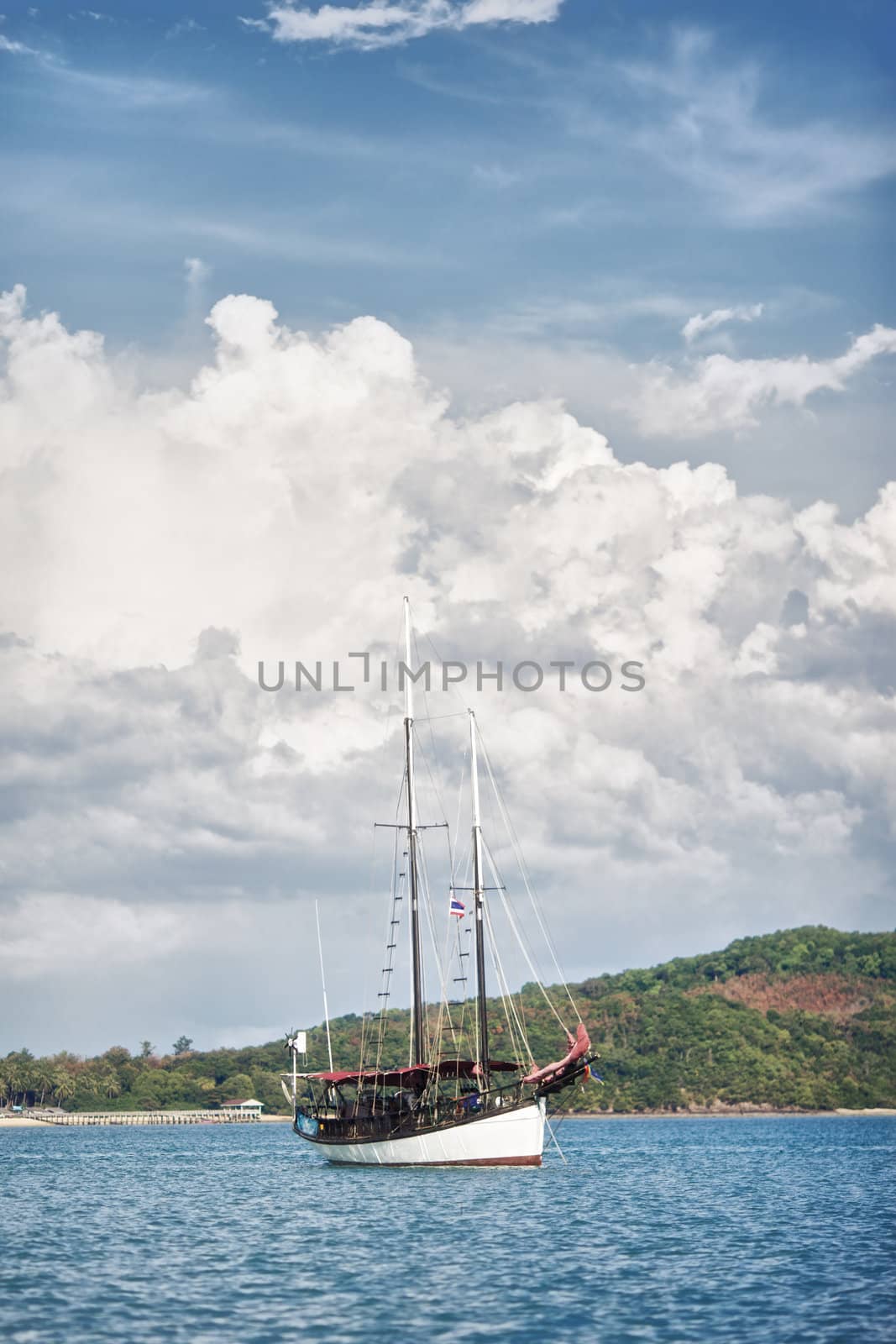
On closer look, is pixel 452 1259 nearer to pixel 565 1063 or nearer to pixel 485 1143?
pixel 565 1063

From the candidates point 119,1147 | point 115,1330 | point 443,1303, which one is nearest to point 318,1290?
point 443,1303

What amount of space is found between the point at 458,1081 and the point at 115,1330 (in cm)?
5791

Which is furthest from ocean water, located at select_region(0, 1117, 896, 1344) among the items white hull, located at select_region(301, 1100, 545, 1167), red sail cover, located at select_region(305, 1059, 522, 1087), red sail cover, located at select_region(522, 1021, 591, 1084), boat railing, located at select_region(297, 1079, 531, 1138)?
red sail cover, located at select_region(522, 1021, 591, 1084)

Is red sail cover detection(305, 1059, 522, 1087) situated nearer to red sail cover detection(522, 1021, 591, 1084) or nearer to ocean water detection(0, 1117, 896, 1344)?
red sail cover detection(522, 1021, 591, 1084)

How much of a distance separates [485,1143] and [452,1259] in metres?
33.9

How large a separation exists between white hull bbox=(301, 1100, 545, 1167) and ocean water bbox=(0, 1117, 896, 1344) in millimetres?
1123

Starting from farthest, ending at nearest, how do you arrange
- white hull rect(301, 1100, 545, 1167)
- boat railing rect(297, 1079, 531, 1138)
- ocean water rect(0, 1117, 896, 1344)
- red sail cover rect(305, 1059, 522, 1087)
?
red sail cover rect(305, 1059, 522, 1087) → boat railing rect(297, 1079, 531, 1138) → white hull rect(301, 1100, 545, 1167) → ocean water rect(0, 1117, 896, 1344)

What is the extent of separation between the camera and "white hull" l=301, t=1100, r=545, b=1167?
291 ft

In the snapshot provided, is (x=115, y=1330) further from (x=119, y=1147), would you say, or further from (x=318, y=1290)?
(x=119, y=1147)

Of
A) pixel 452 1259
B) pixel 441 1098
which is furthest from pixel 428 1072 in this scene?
pixel 452 1259

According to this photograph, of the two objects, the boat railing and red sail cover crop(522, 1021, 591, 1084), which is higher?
red sail cover crop(522, 1021, 591, 1084)

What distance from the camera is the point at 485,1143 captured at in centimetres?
8962

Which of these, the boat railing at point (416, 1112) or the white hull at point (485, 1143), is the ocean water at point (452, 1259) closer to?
the white hull at point (485, 1143)

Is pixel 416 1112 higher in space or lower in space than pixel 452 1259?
higher
